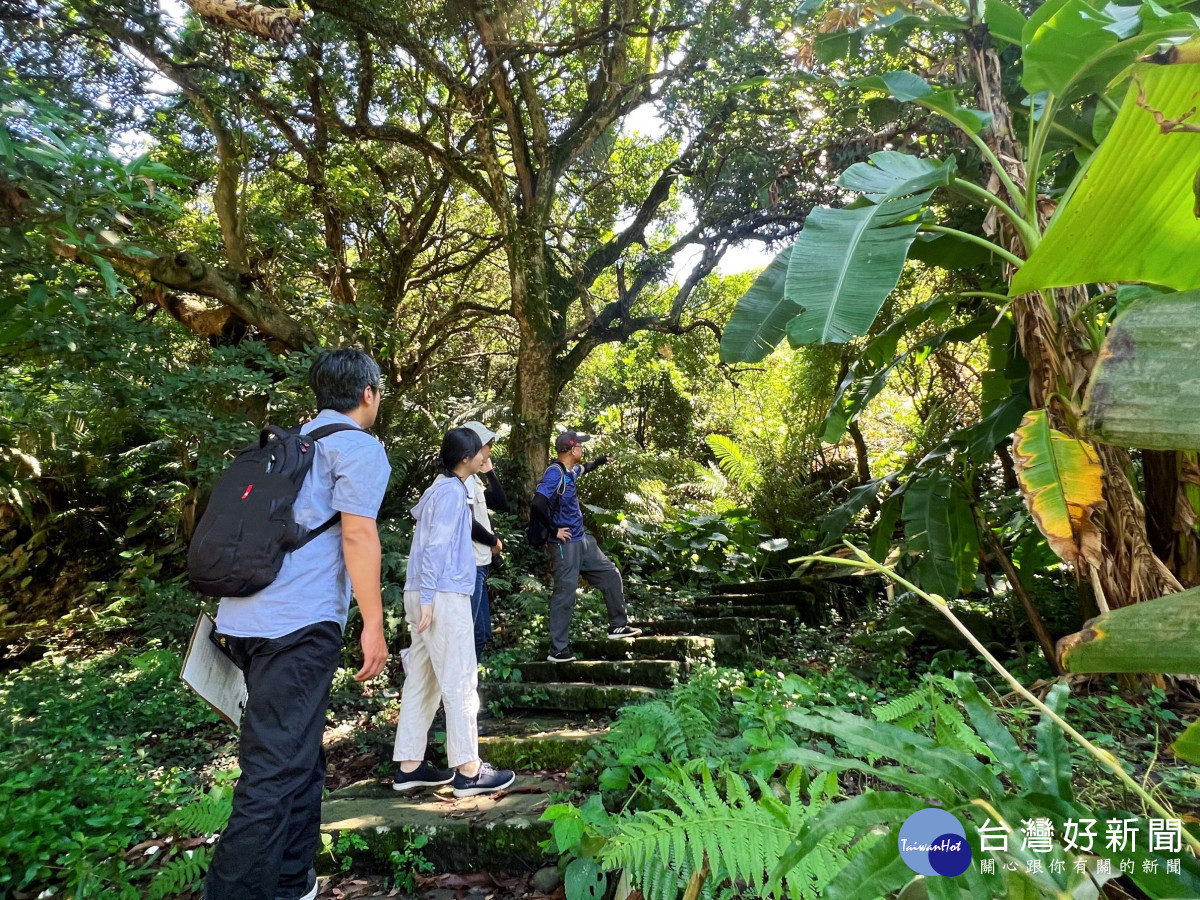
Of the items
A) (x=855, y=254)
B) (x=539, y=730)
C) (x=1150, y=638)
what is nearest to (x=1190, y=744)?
(x=1150, y=638)

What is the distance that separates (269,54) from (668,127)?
4.23 m

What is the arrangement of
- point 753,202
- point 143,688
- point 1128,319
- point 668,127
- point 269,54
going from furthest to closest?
1. point 668,127
2. point 753,202
3. point 269,54
4. point 143,688
5. point 1128,319

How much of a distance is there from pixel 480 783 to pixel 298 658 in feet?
4.53

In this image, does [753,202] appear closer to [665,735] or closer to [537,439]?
[537,439]

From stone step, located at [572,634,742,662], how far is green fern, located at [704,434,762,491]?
3.60 meters

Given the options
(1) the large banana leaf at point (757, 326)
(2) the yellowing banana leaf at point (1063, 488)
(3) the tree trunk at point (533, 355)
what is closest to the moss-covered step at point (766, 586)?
(3) the tree trunk at point (533, 355)

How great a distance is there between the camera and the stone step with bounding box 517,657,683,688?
440 centimetres

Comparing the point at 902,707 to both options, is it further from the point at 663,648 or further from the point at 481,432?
the point at 663,648

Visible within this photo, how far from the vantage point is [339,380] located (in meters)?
2.52

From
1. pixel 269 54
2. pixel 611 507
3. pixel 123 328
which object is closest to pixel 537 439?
pixel 611 507

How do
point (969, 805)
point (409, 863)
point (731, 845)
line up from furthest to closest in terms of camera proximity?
1. point (409, 863)
2. point (731, 845)
3. point (969, 805)

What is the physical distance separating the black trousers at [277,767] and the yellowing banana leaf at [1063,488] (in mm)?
2633

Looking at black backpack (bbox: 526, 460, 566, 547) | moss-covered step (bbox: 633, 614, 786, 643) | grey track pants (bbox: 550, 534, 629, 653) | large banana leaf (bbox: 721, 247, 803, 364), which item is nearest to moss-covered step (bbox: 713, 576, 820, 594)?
moss-covered step (bbox: 633, 614, 786, 643)

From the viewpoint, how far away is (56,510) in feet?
26.7
